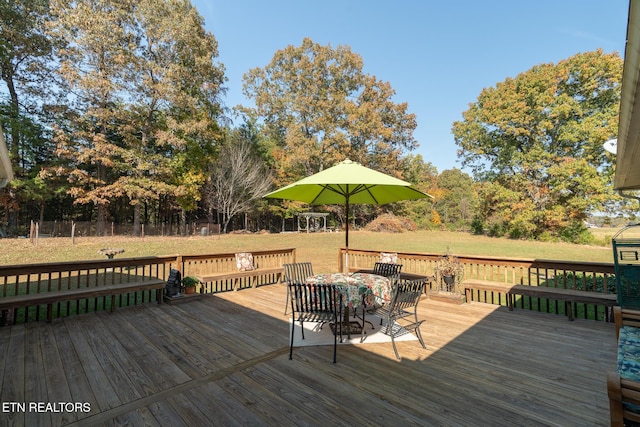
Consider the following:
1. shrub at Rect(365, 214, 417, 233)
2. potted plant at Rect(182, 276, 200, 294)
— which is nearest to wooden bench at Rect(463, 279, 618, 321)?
potted plant at Rect(182, 276, 200, 294)

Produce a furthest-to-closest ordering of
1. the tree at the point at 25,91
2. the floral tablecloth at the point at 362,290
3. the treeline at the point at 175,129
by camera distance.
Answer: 1. the treeline at the point at 175,129
2. the tree at the point at 25,91
3. the floral tablecloth at the point at 362,290

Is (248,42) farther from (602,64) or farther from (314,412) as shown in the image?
(602,64)

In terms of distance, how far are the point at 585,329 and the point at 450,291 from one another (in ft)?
6.62

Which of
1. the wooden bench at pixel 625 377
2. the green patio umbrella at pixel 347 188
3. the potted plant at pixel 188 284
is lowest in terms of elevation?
the potted plant at pixel 188 284

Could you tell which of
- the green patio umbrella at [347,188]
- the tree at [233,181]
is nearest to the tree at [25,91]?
the tree at [233,181]

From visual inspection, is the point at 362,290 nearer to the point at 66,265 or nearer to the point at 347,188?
the point at 347,188

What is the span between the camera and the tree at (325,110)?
24078 mm

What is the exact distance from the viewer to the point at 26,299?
3.94m

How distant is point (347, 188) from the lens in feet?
15.1

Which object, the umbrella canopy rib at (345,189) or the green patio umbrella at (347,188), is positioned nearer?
the green patio umbrella at (347,188)

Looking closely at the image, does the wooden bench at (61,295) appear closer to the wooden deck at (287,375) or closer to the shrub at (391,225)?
the wooden deck at (287,375)

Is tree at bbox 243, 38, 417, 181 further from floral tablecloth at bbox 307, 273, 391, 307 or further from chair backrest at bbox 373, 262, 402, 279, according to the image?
floral tablecloth at bbox 307, 273, 391, 307

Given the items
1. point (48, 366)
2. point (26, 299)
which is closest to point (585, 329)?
point (48, 366)

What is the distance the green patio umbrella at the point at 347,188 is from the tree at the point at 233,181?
49.6ft
